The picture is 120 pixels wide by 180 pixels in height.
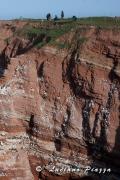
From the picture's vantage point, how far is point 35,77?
29.8 m

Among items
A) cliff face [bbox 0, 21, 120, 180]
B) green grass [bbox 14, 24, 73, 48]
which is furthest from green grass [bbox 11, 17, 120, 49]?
cliff face [bbox 0, 21, 120, 180]

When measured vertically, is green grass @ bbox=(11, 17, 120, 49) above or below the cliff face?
above

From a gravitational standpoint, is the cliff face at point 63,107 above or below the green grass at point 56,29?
below

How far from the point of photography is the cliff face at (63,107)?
91.1 ft

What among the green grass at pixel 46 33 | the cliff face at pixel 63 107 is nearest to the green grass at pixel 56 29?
the green grass at pixel 46 33

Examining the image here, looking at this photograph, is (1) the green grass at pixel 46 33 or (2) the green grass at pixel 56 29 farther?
(1) the green grass at pixel 46 33

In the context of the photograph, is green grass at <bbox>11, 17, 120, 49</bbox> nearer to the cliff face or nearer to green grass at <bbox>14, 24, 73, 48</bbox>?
green grass at <bbox>14, 24, 73, 48</bbox>

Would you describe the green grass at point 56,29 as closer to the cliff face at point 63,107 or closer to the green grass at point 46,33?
the green grass at point 46,33

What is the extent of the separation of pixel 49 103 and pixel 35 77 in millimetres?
1882

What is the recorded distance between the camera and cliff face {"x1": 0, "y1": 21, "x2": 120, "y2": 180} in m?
27.8

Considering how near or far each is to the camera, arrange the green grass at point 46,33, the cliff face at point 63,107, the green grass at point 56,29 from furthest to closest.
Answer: the green grass at point 46,33 → the green grass at point 56,29 → the cliff face at point 63,107

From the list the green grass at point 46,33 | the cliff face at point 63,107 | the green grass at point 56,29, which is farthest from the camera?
the green grass at point 46,33

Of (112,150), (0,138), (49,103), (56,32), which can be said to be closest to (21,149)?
(0,138)

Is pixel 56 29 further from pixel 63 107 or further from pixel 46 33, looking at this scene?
pixel 63 107
